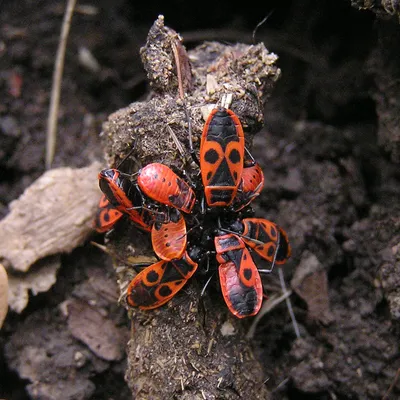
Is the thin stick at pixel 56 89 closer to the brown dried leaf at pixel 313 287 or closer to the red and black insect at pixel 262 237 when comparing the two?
the red and black insect at pixel 262 237

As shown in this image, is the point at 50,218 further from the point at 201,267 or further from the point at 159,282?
the point at 201,267

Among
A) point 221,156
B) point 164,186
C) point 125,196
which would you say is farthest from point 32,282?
point 221,156

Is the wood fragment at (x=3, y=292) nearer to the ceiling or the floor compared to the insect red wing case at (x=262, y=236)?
nearer to the floor

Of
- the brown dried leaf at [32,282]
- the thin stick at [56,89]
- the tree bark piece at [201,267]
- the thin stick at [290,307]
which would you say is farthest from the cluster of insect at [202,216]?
the thin stick at [56,89]

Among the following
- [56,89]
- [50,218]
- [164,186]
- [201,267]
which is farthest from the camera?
[56,89]

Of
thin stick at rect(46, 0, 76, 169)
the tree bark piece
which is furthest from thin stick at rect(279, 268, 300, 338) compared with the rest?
thin stick at rect(46, 0, 76, 169)

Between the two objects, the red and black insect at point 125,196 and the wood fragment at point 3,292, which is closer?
the red and black insect at point 125,196
